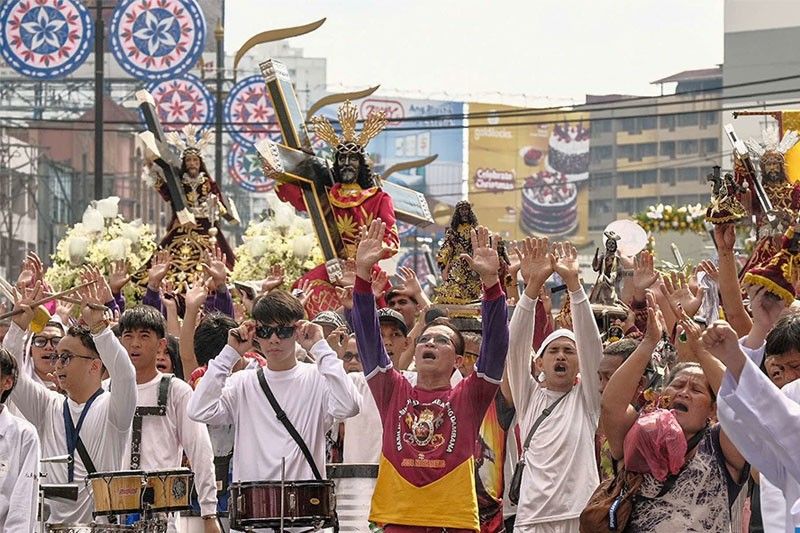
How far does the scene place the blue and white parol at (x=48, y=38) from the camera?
30.6 meters

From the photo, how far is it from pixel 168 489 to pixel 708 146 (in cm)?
11099

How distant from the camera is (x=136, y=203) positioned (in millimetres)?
69875

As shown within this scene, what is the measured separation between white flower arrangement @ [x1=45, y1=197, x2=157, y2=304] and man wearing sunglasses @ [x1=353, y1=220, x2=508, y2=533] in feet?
43.7

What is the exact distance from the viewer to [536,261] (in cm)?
1062

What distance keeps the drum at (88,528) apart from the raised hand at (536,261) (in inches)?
99.1

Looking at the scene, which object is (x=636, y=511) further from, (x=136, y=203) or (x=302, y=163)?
(x=136, y=203)

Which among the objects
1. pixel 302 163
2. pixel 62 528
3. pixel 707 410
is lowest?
pixel 62 528

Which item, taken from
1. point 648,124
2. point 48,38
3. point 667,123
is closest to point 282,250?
point 48,38

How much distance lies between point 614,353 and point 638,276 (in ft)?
3.80

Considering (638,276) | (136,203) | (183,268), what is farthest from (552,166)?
(638,276)

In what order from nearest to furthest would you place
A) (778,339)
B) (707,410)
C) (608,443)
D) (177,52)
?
(778,339), (707,410), (608,443), (177,52)

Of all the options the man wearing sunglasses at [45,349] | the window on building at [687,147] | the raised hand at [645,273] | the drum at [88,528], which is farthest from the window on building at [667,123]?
the drum at [88,528]

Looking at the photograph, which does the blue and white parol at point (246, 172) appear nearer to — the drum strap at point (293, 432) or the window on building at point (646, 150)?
the drum strap at point (293, 432)

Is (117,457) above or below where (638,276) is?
below
